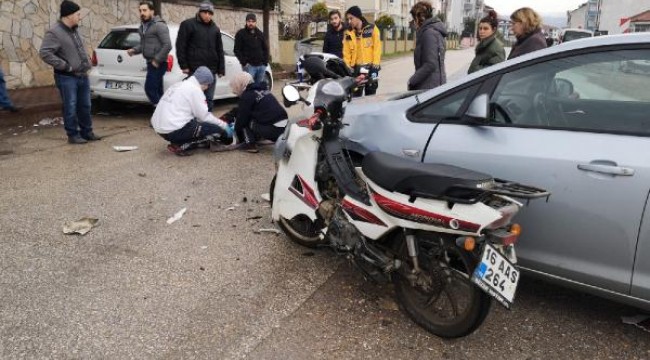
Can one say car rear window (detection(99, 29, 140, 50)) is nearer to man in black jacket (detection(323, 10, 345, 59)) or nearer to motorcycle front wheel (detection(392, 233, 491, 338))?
man in black jacket (detection(323, 10, 345, 59))

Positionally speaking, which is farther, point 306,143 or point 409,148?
point 306,143

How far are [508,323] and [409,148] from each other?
116 cm

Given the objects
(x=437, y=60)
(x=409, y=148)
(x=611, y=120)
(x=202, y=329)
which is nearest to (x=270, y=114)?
(x=437, y=60)

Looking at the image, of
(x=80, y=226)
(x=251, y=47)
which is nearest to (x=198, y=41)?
(x=251, y=47)

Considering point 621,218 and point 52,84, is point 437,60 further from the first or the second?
point 52,84

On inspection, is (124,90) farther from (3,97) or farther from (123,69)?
(3,97)

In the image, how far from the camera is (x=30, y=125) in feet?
27.3

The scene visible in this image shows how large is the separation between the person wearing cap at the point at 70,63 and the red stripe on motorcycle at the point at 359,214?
497cm

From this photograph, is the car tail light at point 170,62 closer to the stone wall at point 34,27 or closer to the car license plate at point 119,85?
the car license plate at point 119,85

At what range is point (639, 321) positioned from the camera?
2963 mm

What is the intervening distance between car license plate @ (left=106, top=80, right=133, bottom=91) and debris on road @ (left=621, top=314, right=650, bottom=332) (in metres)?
7.51

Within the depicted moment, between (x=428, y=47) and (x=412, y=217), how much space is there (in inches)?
118

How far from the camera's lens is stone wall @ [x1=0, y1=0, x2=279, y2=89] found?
10367 millimetres

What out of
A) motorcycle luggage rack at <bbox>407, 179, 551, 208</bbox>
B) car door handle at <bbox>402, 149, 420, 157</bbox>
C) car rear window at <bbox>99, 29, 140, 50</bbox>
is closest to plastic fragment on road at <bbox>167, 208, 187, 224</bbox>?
car door handle at <bbox>402, 149, 420, 157</bbox>
